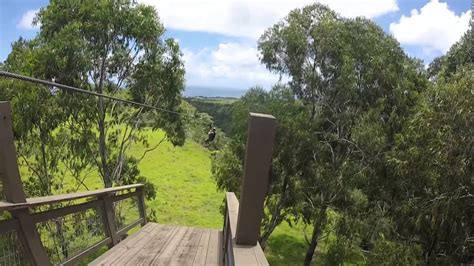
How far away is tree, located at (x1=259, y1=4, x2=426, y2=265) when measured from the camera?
13.5 metres

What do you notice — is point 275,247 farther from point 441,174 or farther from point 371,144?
point 441,174

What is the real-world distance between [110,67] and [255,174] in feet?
30.4

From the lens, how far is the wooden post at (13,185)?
2020mm

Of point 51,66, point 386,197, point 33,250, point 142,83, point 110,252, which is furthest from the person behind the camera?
point 386,197

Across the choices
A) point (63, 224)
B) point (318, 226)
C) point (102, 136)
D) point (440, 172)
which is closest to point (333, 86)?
point (318, 226)

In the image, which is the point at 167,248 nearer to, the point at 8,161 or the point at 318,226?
the point at 8,161

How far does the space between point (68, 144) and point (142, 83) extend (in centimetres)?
228

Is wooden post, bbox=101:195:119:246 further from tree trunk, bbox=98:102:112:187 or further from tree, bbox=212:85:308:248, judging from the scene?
tree, bbox=212:85:308:248

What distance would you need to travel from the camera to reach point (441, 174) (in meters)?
9.97

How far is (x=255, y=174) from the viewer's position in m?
2.02

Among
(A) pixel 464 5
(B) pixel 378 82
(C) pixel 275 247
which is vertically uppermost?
(A) pixel 464 5

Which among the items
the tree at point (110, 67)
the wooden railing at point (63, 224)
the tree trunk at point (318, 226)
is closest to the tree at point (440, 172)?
the tree trunk at point (318, 226)

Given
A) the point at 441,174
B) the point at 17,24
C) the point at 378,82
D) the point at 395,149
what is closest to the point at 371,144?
the point at 395,149

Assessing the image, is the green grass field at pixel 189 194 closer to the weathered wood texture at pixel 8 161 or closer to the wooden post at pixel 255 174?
the weathered wood texture at pixel 8 161
